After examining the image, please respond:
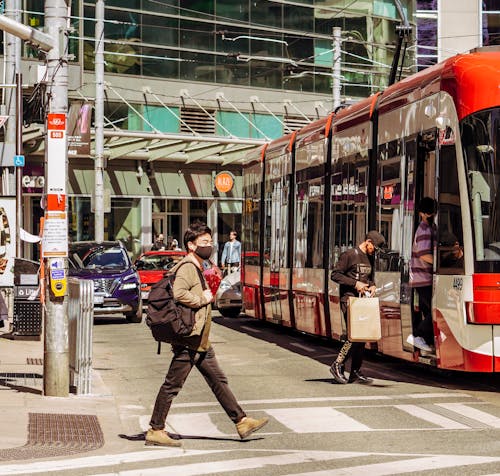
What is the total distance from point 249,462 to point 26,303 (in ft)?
41.5

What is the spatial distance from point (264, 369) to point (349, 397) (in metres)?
3.37

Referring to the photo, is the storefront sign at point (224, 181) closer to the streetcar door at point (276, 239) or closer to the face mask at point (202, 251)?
the streetcar door at point (276, 239)

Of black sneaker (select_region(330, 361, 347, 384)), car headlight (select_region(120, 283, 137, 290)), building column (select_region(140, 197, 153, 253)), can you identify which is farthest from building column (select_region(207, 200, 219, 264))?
black sneaker (select_region(330, 361, 347, 384))

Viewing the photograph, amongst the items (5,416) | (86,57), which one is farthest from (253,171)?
(86,57)

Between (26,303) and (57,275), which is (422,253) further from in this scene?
(26,303)

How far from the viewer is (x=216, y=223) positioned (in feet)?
158

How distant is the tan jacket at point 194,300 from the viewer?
10273 mm

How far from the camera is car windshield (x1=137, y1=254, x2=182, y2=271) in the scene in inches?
1241

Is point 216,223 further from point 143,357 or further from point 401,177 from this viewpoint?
point 401,177

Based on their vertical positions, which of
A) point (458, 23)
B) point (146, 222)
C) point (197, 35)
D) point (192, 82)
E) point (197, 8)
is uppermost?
point (458, 23)

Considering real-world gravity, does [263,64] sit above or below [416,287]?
above

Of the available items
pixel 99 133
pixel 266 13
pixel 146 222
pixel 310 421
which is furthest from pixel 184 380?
pixel 266 13

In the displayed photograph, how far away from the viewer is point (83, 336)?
45.4ft

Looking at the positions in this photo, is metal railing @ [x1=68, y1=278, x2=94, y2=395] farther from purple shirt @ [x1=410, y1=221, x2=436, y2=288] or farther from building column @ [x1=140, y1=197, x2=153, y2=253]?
building column @ [x1=140, y1=197, x2=153, y2=253]
